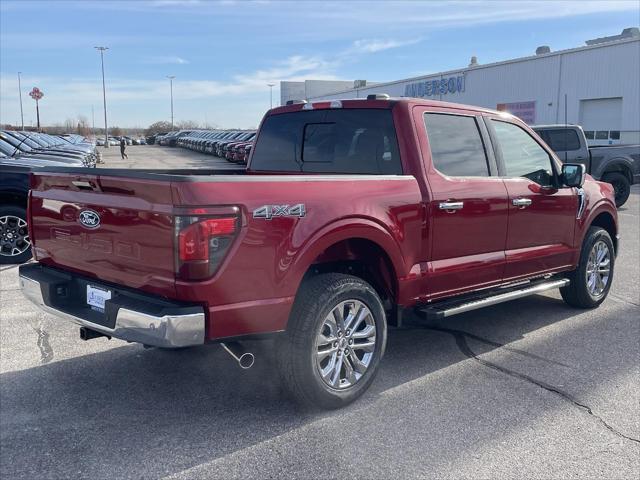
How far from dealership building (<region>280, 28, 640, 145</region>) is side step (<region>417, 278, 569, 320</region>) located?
21053 mm

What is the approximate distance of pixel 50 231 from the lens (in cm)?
402

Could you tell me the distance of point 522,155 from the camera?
17.7 feet

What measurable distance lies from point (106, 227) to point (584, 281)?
4.51 m

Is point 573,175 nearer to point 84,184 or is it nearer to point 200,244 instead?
point 200,244

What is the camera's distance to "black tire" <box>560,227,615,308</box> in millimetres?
6000

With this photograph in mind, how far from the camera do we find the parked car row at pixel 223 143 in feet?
99.8

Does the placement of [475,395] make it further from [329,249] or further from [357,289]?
[329,249]

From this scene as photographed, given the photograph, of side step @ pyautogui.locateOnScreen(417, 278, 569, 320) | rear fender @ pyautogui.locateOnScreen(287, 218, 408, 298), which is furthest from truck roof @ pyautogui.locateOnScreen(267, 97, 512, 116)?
side step @ pyautogui.locateOnScreen(417, 278, 569, 320)

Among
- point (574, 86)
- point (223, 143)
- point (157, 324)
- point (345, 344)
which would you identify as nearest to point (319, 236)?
point (345, 344)

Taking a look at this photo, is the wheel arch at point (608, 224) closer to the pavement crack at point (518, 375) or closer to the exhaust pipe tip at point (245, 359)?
the pavement crack at point (518, 375)

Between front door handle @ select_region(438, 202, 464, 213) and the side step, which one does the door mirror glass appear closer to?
the side step

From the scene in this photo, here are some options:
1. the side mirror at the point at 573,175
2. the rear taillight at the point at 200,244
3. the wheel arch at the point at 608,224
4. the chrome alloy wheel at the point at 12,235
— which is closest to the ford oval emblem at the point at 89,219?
the rear taillight at the point at 200,244

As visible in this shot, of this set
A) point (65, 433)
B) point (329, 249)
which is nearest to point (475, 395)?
point (329, 249)

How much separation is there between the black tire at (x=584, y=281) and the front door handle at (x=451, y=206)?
211 cm
